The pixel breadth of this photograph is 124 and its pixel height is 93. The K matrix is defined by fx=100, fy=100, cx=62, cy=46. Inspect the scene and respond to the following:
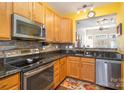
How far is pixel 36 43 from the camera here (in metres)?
2.74

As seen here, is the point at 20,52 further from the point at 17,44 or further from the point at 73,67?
the point at 73,67

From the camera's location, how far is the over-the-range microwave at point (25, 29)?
1.63 m

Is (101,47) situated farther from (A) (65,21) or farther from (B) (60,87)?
(B) (60,87)

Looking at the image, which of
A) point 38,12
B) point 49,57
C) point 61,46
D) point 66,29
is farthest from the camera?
point 61,46

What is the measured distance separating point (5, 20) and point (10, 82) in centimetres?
91

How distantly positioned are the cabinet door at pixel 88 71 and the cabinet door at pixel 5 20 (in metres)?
2.19

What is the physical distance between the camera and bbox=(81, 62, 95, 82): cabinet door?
285 cm

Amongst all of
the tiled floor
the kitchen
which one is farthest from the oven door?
the tiled floor

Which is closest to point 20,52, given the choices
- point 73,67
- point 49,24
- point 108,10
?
point 49,24

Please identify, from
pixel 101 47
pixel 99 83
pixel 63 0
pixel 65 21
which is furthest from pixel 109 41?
pixel 63 0

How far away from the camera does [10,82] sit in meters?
1.27

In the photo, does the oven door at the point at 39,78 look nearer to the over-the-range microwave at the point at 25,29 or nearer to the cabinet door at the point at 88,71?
the over-the-range microwave at the point at 25,29

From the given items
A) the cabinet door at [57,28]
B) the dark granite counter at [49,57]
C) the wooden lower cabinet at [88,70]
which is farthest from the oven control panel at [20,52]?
the wooden lower cabinet at [88,70]

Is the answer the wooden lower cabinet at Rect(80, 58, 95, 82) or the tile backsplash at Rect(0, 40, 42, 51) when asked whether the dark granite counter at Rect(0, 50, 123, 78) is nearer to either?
the wooden lower cabinet at Rect(80, 58, 95, 82)
